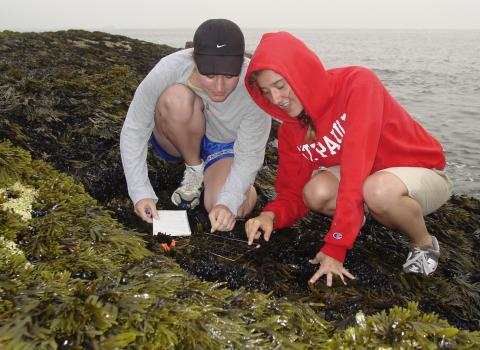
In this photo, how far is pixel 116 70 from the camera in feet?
21.2

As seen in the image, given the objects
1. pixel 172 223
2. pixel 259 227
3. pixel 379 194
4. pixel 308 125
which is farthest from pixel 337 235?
pixel 172 223

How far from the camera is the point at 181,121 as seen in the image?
10.3 ft

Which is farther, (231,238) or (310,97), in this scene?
(231,238)

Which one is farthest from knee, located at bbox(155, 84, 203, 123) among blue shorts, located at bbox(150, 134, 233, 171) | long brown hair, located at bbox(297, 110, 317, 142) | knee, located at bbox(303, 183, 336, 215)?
knee, located at bbox(303, 183, 336, 215)

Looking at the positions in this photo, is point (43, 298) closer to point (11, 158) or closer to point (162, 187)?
point (11, 158)

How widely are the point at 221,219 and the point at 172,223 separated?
378 millimetres

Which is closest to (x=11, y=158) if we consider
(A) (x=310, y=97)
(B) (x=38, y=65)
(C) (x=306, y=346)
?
(A) (x=310, y=97)

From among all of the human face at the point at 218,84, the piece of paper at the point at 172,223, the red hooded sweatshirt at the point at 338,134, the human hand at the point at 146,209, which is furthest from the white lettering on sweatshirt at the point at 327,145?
the human hand at the point at 146,209

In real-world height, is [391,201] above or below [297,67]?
below

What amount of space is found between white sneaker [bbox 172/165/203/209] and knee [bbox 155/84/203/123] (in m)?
0.50

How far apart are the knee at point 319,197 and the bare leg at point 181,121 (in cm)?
95

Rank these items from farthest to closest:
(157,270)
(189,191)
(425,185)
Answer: (189,191)
(425,185)
(157,270)

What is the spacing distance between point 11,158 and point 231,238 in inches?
60.7

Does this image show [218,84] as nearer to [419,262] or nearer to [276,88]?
[276,88]
